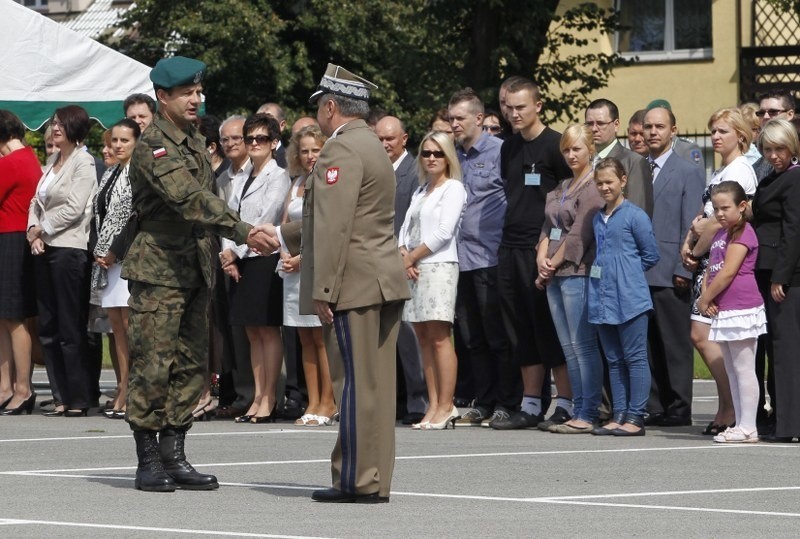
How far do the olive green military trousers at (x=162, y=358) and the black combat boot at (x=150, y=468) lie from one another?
70 mm

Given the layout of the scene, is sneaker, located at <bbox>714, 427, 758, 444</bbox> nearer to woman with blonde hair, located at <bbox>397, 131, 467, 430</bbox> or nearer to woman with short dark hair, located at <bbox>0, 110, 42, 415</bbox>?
woman with blonde hair, located at <bbox>397, 131, 467, 430</bbox>

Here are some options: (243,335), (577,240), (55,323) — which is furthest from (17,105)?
(577,240)

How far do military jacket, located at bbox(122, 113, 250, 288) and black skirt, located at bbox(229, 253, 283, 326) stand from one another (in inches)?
157

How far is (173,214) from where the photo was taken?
364 inches

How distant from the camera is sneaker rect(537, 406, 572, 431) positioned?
12.6 metres

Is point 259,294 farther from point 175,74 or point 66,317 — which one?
point 175,74

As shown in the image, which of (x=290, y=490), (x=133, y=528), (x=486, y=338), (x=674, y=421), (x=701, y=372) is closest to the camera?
(x=133, y=528)

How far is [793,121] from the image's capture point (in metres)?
12.5

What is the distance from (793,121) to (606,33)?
1344 cm

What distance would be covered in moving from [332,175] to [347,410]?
1189mm

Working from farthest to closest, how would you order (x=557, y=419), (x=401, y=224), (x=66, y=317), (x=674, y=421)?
(x=66, y=317) < (x=401, y=224) < (x=674, y=421) < (x=557, y=419)

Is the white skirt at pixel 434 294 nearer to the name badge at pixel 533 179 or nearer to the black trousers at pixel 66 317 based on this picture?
the name badge at pixel 533 179

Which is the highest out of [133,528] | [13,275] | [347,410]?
[13,275]

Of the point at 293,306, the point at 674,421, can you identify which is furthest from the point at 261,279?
the point at 674,421
